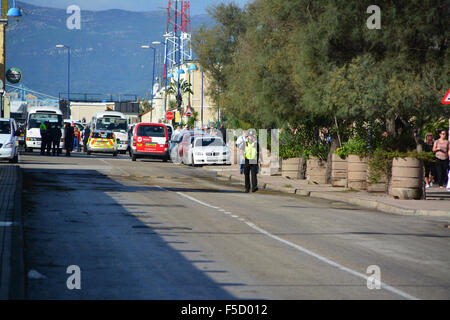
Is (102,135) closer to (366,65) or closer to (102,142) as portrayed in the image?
(102,142)

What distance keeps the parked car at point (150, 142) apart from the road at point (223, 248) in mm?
24071

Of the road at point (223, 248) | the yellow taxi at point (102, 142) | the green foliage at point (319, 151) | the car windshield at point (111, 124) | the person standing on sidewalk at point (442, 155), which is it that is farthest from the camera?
the car windshield at point (111, 124)

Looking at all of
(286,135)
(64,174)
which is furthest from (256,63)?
(64,174)

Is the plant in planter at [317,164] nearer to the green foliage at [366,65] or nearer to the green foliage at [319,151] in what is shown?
the green foliage at [319,151]

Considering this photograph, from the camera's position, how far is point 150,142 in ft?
146

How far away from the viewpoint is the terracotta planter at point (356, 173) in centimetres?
2388

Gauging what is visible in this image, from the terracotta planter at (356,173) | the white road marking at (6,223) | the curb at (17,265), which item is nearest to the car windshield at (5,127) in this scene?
the terracotta planter at (356,173)

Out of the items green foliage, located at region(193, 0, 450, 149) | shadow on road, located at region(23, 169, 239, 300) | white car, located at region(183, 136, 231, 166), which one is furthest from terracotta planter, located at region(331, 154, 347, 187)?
white car, located at region(183, 136, 231, 166)

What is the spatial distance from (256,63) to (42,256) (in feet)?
67.5

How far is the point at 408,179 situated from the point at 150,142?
25363mm

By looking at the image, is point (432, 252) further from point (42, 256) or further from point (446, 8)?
point (446, 8)

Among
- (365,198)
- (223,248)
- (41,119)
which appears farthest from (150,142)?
(223,248)

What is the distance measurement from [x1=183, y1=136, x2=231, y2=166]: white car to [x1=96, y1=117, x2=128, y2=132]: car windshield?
15.3 m
